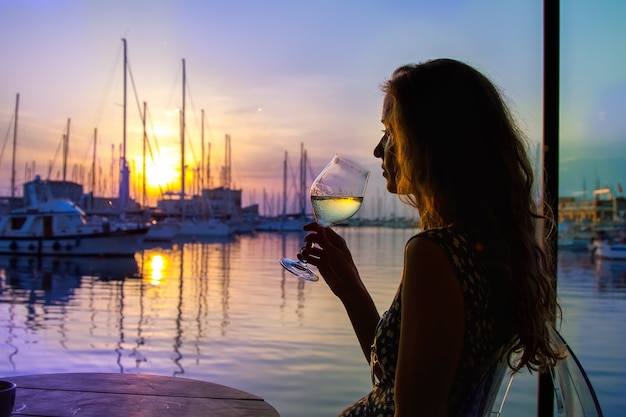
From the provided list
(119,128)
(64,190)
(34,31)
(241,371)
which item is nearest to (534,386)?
(241,371)

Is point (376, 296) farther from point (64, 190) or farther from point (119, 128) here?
point (64, 190)

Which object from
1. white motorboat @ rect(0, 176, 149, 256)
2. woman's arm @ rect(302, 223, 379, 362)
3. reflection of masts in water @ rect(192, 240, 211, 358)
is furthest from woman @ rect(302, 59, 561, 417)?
white motorboat @ rect(0, 176, 149, 256)

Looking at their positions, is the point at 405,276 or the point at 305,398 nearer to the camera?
the point at 405,276

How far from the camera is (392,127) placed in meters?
1.04

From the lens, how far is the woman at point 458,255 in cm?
83

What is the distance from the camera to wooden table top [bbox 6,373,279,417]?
1.26 m

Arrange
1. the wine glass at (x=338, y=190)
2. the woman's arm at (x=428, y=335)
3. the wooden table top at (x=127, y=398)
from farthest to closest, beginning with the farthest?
the wine glass at (x=338, y=190) < the wooden table top at (x=127, y=398) < the woman's arm at (x=428, y=335)

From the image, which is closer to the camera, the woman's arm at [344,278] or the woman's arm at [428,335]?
the woman's arm at [428,335]

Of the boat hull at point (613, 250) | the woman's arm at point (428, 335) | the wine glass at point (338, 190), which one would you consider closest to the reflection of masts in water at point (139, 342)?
the wine glass at point (338, 190)

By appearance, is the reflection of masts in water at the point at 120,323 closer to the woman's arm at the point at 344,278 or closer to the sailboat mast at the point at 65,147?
the woman's arm at the point at 344,278

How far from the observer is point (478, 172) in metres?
0.95

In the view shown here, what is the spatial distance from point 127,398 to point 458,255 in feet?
2.80

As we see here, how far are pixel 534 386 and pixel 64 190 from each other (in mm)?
24368

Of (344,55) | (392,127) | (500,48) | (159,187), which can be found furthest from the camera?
(159,187)
